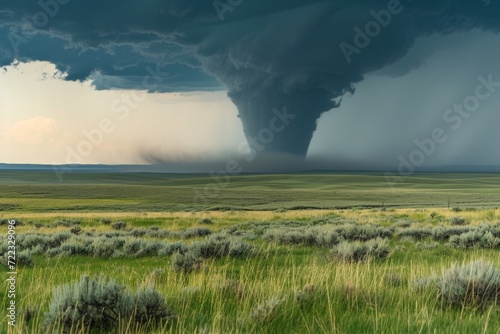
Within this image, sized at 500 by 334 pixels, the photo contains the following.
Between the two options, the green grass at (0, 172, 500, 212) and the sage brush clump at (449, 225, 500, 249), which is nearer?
the sage brush clump at (449, 225, 500, 249)

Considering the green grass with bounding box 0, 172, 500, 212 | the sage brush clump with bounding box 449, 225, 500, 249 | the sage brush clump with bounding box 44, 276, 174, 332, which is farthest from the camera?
the green grass with bounding box 0, 172, 500, 212

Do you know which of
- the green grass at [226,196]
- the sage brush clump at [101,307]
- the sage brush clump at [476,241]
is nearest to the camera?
the sage brush clump at [101,307]

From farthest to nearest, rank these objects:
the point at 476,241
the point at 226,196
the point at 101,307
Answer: the point at 226,196 < the point at 476,241 < the point at 101,307

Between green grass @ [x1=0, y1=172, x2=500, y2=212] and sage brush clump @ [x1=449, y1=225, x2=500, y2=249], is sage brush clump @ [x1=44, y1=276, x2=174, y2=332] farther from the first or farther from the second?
green grass @ [x1=0, y1=172, x2=500, y2=212]

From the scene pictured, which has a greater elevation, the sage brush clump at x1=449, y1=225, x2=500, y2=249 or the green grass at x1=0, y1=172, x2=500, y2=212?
the sage brush clump at x1=449, y1=225, x2=500, y2=249

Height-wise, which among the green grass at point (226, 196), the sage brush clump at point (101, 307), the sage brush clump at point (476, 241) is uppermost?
the sage brush clump at point (101, 307)

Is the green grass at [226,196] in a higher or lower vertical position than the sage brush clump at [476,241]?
lower

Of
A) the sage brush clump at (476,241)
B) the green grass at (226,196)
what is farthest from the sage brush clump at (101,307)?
the green grass at (226,196)

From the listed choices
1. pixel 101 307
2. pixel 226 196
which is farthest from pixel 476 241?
pixel 226 196

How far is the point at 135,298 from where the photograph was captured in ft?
20.3

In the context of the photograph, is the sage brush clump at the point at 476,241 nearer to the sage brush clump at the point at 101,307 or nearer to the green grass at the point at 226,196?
the sage brush clump at the point at 101,307

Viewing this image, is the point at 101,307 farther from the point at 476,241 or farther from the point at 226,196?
the point at 226,196

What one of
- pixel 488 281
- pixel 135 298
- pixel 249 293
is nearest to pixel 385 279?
pixel 488 281

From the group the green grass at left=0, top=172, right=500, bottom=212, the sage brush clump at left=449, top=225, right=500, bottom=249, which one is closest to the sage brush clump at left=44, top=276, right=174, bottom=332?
the sage brush clump at left=449, top=225, right=500, bottom=249
